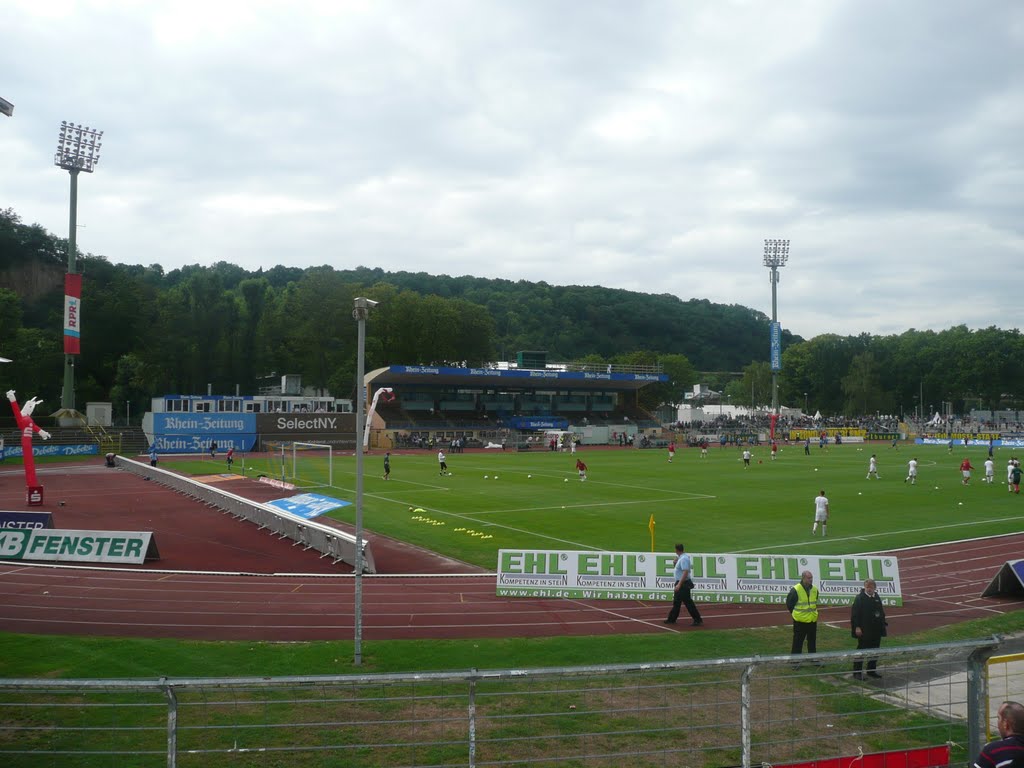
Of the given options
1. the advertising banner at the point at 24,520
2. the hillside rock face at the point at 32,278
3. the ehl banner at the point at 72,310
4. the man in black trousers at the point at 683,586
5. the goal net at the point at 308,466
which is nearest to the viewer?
the man in black trousers at the point at 683,586

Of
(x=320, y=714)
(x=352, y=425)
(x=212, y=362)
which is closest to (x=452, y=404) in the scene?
(x=352, y=425)

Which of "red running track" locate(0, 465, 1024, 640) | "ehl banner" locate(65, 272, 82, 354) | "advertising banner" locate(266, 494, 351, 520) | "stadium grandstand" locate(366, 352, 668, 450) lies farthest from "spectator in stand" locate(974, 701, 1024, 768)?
"ehl banner" locate(65, 272, 82, 354)

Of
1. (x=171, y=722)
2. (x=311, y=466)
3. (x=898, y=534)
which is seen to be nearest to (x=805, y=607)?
(x=171, y=722)

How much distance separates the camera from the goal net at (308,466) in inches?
1706

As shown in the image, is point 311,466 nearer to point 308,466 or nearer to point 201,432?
point 308,466

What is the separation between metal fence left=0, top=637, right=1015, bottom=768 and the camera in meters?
8.09

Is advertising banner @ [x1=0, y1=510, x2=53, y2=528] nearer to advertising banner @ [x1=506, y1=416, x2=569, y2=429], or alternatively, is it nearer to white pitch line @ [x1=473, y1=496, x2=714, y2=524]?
white pitch line @ [x1=473, y1=496, x2=714, y2=524]

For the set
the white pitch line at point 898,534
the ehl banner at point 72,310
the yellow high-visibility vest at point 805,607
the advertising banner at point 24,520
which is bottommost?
the white pitch line at point 898,534

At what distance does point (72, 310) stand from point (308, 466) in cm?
2659

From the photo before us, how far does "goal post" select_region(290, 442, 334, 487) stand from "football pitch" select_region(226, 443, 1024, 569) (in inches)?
23.4

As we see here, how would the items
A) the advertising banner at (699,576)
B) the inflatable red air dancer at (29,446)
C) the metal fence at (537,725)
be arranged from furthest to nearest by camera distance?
the inflatable red air dancer at (29,446) → the advertising banner at (699,576) → the metal fence at (537,725)

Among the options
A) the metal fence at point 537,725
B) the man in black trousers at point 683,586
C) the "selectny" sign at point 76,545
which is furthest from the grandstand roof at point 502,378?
the metal fence at point 537,725

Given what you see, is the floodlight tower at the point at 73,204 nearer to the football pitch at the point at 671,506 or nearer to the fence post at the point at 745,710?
the football pitch at the point at 671,506

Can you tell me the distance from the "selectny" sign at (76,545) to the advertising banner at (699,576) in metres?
11.0
